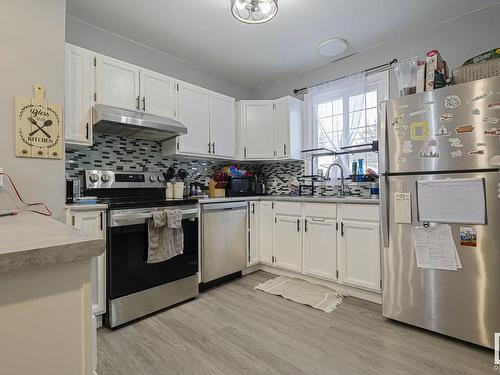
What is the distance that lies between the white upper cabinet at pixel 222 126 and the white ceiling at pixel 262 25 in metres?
0.51

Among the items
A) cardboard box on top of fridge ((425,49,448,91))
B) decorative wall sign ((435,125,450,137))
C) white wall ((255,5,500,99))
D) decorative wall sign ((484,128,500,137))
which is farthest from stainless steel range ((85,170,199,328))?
white wall ((255,5,500,99))

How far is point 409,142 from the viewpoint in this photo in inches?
75.3

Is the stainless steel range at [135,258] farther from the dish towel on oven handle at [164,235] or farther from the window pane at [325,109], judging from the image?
the window pane at [325,109]

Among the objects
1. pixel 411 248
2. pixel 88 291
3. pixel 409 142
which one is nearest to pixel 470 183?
pixel 409 142

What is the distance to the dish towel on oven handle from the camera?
2.14m

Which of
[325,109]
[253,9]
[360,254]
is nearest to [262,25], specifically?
[253,9]

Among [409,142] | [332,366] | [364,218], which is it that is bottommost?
[332,366]

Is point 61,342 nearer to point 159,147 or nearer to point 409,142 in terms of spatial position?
point 409,142

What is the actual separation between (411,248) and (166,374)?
1.80 metres

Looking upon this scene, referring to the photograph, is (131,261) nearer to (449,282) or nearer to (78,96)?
(78,96)

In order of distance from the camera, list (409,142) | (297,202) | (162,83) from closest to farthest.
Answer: (409,142) < (162,83) < (297,202)

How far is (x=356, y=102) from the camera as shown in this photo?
307cm

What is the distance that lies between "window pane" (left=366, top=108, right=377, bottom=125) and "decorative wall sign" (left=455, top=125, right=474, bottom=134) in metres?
1.29

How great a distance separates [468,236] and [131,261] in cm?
235
